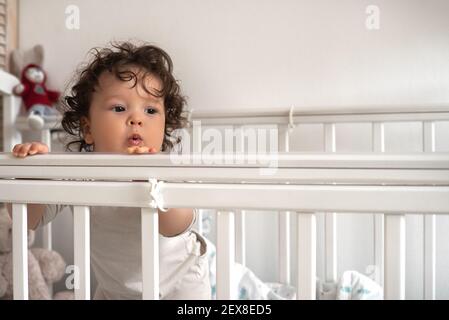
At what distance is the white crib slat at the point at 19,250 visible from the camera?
1.80 feet

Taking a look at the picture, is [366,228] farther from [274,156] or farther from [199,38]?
[274,156]

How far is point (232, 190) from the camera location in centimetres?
50

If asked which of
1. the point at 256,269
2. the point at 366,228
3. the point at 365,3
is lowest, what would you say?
the point at 256,269

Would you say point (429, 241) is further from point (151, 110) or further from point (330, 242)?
point (151, 110)

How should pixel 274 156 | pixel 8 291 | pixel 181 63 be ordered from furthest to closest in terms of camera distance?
pixel 181 63, pixel 8 291, pixel 274 156

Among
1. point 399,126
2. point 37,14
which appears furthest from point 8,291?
point 399,126

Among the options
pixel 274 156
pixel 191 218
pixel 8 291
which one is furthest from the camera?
pixel 8 291

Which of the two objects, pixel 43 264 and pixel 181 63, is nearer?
pixel 43 264

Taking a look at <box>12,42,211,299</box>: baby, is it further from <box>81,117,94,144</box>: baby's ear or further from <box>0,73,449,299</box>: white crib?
<box>0,73,449,299</box>: white crib

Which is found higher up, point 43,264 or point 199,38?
point 199,38

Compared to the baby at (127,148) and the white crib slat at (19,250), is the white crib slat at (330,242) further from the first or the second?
the white crib slat at (19,250)

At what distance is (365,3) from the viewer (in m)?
1.18

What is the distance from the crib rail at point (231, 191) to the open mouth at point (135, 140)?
25cm

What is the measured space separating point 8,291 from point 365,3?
42.4 inches
